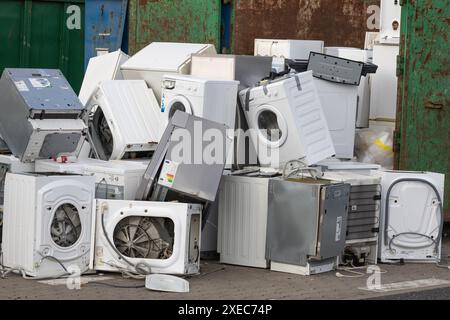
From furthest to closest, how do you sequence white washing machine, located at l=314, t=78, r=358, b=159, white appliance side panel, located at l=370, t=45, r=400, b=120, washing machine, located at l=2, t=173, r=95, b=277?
white appliance side panel, located at l=370, t=45, r=400, b=120, white washing machine, located at l=314, t=78, r=358, b=159, washing machine, located at l=2, t=173, r=95, b=277

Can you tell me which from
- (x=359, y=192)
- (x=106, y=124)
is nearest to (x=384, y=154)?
(x=359, y=192)

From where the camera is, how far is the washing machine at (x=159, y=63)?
934 cm

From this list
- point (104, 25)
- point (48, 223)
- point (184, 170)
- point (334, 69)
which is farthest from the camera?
point (104, 25)

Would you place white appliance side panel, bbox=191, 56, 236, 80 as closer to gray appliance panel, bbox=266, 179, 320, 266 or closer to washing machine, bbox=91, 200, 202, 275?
gray appliance panel, bbox=266, 179, 320, 266

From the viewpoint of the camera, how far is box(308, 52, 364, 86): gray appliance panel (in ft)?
32.3

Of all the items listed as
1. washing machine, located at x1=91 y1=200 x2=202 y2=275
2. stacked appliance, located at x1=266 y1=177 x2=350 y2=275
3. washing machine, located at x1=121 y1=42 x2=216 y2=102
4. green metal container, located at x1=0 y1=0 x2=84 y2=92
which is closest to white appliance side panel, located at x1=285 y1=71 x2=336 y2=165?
stacked appliance, located at x1=266 y1=177 x2=350 y2=275

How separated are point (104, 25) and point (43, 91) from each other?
174 inches

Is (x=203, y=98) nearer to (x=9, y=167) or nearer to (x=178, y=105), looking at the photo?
(x=178, y=105)

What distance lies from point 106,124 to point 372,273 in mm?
2600

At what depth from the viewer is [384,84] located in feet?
35.3

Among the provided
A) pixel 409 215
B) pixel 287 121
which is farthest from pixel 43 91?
pixel 409 215

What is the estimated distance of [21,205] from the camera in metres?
7.70

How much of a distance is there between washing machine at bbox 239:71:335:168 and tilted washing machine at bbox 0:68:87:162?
147 cm

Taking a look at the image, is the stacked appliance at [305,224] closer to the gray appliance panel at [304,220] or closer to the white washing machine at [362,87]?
the gray appliance panel at [304,220]
